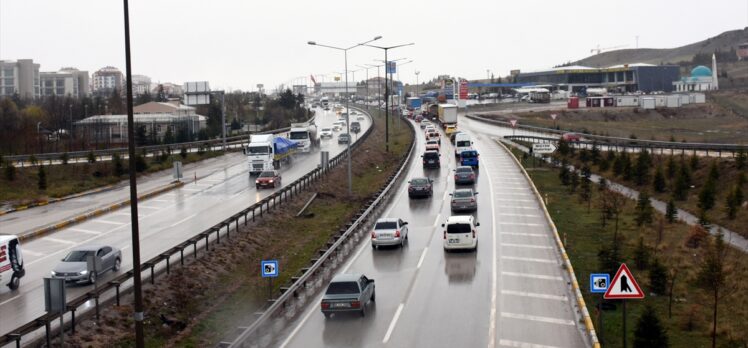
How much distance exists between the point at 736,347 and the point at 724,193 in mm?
32030

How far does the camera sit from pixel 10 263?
2564 cm

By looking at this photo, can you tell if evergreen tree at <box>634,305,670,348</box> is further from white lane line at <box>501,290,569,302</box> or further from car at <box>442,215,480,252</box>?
car at <box>442,215,480,252</box>

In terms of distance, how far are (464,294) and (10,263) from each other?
15.1 metres

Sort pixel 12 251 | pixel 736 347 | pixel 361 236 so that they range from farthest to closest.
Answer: pixel 361 236, pixel 12 251, pixel 736 347

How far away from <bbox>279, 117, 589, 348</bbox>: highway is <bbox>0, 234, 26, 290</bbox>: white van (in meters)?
10.2

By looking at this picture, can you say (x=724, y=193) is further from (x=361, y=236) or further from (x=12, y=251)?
(x=12, y=251)

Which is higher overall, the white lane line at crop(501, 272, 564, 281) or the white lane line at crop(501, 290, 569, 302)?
the white lane line at crop(501, 272, 564, 281)

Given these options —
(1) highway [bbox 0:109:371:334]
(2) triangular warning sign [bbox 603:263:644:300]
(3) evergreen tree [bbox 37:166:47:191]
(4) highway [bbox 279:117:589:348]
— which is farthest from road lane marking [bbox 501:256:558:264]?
(3) evergreen tree [bbox 37:166:47:191]

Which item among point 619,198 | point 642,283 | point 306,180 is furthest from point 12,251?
point 619,198

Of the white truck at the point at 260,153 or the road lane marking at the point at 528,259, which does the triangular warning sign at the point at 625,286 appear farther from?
the white truck at the point at 260,153

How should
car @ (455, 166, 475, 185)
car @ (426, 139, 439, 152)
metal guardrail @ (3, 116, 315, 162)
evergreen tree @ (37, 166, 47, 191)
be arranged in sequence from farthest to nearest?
1. car @ (426, 139, 439, 152)
2. metal guardrail @ (3, 116, 315, 162)
3. evergreen tree @ (37, 166, 47, 191)
4. car @ (455, 166, 475, 185)

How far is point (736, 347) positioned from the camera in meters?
19.1

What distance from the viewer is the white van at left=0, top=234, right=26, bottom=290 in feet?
82.9

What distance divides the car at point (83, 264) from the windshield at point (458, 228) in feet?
43.0
